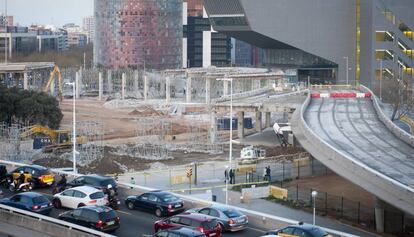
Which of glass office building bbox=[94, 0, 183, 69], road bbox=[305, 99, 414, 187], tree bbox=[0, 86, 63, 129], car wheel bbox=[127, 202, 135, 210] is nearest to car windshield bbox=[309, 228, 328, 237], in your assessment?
car wheel bbox=[127, 202, 135, 210]

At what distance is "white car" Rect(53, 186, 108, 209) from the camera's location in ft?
77.3

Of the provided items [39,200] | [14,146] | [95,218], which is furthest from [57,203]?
[14,146]

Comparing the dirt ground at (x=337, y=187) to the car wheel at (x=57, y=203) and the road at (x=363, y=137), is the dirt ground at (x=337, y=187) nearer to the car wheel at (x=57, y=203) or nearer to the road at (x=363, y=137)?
the road at (x=363, y=137)

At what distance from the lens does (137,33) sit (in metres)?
150

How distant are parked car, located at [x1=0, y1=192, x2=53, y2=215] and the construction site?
15.4 meters

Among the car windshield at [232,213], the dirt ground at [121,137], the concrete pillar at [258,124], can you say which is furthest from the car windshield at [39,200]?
the concrete pillar at [258,124]

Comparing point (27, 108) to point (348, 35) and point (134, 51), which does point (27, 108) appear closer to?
point (348, 35)

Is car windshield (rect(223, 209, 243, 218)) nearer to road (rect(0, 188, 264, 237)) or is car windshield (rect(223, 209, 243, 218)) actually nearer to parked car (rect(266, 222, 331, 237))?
road (rect(0, 188, 264, 237))

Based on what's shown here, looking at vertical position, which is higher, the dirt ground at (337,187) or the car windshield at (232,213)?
the car windshield at (232,213)

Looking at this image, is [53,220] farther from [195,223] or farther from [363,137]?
[363,137]

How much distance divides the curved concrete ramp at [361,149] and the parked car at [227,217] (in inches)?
208

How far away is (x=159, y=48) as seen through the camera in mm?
152875

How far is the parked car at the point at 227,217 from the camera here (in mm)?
21594

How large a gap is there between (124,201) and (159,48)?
423 ft
